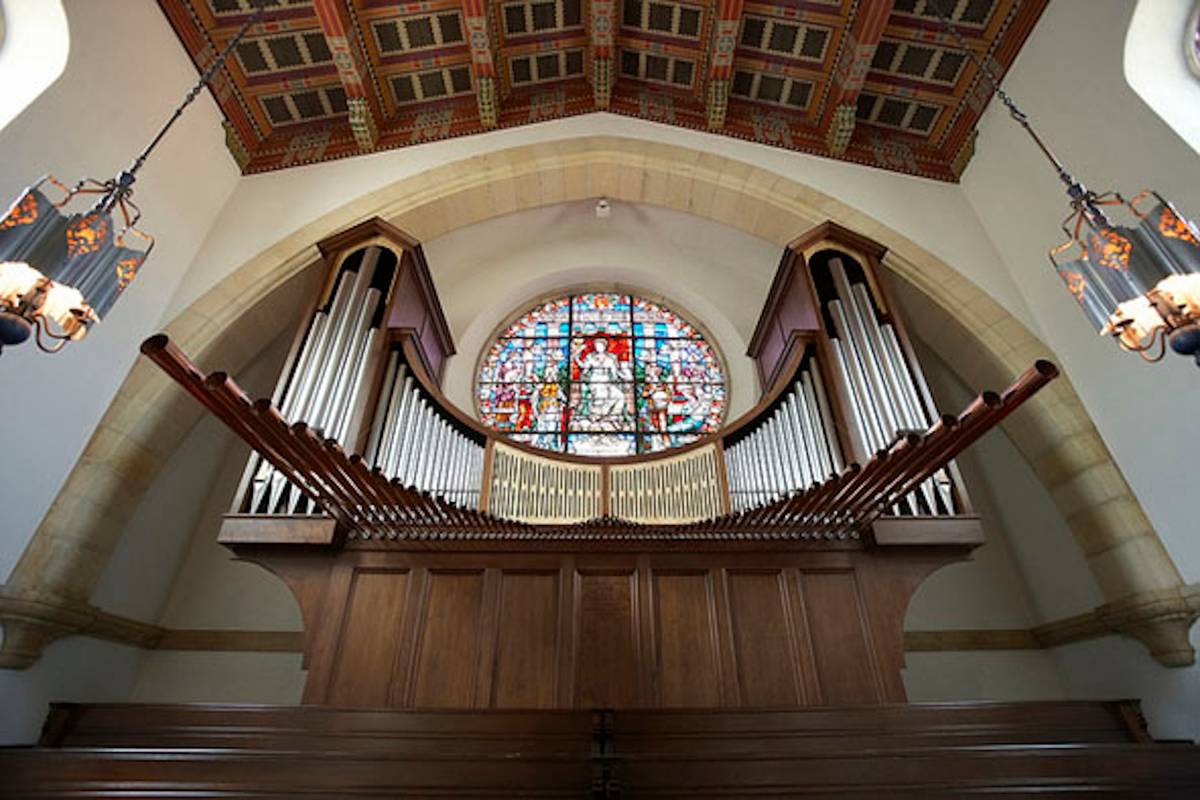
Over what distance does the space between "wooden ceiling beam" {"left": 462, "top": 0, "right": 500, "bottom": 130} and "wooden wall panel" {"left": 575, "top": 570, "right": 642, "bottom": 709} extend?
4.96 metres

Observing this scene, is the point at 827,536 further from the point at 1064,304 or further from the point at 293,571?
the point at 293,571

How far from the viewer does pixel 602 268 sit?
7.73m

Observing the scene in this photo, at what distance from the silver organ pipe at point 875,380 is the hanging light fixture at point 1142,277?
1.41 meters

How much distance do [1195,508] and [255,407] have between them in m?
5.33

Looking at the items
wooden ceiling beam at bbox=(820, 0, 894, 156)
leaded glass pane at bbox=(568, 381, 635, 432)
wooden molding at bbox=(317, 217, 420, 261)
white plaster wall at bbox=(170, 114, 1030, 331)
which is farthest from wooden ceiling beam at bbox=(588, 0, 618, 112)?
leaded glass pane at bbox=(568, 381, 635, 432)

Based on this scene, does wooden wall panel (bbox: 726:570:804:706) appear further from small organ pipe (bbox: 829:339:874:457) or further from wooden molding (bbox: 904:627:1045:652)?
wooden molding (bbox: 904:627:1045:652)

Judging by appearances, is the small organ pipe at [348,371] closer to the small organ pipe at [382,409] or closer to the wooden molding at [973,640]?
the small organ pipe at [382,409]

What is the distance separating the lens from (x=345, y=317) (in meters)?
4.95

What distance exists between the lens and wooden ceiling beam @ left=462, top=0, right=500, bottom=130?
5.39m

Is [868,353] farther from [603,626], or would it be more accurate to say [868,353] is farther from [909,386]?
[603,626]

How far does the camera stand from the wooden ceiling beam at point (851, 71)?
5164 millimetres

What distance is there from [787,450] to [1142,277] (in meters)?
2.42

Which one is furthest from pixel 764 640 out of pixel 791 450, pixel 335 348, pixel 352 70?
pixel 352 70

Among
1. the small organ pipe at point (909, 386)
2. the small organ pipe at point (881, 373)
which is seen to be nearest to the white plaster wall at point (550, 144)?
the small organ pipe at point (881, 373)
